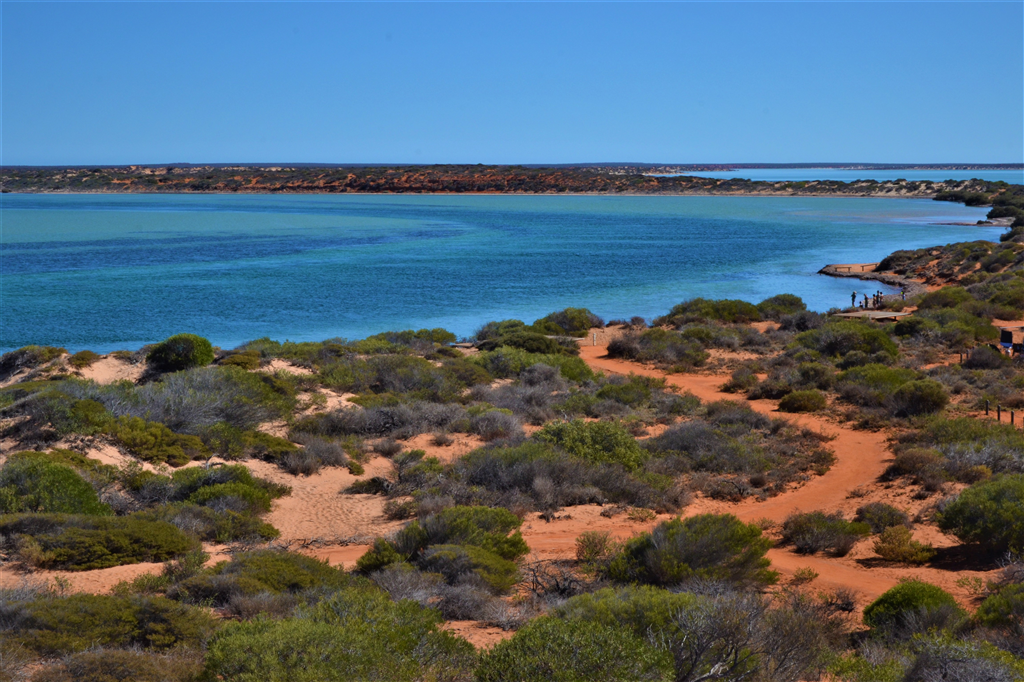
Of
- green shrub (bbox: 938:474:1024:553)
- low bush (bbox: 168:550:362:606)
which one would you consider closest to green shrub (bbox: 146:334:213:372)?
low bush (bbox: 168:550:362:606)

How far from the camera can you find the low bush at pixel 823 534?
9555 millimetres

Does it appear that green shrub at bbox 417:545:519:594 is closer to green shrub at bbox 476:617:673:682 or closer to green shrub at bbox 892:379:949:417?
green shrub at bbox 476:617:673:682

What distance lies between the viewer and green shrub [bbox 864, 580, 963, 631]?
267 inches

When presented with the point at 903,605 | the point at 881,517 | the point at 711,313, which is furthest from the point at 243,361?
the point at 711,313

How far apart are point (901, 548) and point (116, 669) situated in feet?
27.1

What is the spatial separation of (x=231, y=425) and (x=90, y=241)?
203ft

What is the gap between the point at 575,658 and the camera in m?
5.10

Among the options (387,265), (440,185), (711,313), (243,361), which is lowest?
(711,313)

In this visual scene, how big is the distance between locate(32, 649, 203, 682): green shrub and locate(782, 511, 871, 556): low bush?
7.16m

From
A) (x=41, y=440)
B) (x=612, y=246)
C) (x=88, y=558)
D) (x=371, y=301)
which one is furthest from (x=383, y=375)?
(x=612, y=246)

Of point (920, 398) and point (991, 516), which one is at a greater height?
point (991, 516)

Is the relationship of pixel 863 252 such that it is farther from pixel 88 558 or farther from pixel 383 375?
pixel 88 558

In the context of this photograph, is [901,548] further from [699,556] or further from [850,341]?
[850,341]

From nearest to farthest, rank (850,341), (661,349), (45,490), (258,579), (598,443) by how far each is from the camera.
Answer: (258,579) → (45,490) → (598,443) → (850,341) → (661,349)
